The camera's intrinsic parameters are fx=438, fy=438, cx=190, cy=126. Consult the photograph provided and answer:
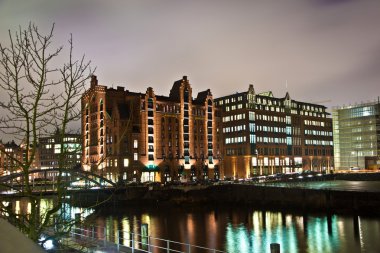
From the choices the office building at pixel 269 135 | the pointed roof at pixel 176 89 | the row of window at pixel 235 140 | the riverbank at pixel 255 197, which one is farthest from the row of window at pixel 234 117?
the riverbank at pixel 255 197

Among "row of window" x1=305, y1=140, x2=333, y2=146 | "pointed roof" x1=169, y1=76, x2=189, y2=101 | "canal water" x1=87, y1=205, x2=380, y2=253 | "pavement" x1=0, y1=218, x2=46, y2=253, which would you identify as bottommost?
"canal water" x1=87, y1=205, x2=380, y2=253

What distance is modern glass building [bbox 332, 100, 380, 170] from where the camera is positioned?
165m

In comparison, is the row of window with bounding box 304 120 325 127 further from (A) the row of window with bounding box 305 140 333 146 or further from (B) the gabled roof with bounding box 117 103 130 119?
(B) the gabled roof with bounding box 117 103 130 119

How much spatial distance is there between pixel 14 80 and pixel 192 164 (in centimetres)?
12375

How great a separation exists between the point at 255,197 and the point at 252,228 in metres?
29.8

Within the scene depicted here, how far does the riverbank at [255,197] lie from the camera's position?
223 ft

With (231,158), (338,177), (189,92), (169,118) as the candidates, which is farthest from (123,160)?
(338,177)

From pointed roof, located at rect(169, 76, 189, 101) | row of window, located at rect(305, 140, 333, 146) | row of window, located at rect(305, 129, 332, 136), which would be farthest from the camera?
row of window, located at rect(305, 129, 332, 136)

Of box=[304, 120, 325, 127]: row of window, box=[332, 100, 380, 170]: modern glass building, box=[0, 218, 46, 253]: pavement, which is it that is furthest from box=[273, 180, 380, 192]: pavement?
box=[0, 218, 46, 253]: pavement

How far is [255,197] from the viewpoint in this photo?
8850 centimetres

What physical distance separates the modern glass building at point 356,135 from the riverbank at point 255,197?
82.3m

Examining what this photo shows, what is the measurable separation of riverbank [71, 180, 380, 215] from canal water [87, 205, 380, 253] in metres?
3.31

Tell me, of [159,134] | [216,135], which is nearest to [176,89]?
[159,134]

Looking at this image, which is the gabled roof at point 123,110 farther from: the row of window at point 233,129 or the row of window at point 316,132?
the row of window at point 316,132
